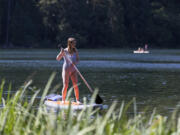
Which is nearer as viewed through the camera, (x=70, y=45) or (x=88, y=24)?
(x=70, y=45)

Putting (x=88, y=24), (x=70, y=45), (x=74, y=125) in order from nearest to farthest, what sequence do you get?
1. (x=74, y=125)
2. (x=70, y=45)
3. (x=88, y=24)

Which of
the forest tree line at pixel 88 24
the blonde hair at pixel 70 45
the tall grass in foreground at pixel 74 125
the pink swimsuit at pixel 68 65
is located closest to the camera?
the tall grass in foreground at pixel 74 125

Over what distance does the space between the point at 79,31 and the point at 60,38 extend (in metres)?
3.95

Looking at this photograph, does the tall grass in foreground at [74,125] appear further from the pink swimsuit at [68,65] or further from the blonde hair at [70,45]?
the pink swimsuit at [68,65]

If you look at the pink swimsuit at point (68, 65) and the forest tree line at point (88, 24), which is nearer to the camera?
the pink swimsuit at point (68, 65)

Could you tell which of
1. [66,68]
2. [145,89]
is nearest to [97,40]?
[145,89]

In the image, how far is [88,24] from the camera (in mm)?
90438

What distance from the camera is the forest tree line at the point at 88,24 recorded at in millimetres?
88750

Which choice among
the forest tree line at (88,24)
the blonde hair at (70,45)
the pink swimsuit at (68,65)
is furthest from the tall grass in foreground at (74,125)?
the forest tree line at (88,24)

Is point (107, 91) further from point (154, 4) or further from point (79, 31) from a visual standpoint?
point (154, 4)

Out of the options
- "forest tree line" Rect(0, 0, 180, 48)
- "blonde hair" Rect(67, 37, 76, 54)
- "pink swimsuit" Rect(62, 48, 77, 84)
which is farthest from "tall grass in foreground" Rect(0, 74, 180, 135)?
"forest tree line" Rect(0, 0, 180, 48)

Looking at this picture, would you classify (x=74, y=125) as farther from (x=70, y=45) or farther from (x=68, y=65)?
(x=68, y=65)

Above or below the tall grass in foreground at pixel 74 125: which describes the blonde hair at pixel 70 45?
above

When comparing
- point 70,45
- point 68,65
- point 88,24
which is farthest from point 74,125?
point 88,24
